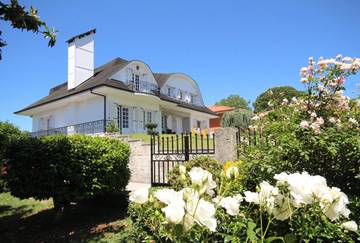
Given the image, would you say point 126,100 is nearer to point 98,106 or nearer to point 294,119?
point 98,106

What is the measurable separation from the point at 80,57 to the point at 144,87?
5967mm

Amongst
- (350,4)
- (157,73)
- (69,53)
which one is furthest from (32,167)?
(157,73)

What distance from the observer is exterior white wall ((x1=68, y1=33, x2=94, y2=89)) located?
23172 millimetres

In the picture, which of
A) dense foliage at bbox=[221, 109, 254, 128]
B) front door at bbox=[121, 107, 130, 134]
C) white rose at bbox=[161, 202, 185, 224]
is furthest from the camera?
dense foliage at bbox=[221, 109, 254, 128]

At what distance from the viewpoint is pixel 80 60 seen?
2347cm

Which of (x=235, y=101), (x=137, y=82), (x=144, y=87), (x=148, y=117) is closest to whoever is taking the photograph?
Answer: (x=137, y=82)

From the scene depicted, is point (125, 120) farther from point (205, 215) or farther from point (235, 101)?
point (235, 101)

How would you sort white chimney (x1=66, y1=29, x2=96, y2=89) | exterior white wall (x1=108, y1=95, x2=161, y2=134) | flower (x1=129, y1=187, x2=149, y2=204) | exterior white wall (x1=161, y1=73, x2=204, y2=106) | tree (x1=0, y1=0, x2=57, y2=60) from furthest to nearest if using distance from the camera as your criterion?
exterior white wall (x1=161, y1=73, x2=204, y2=106) → white chimney (x1=66, y1=29, x2=96, y2=89) → exterior white wall (x1=108, y1=95, x2=161, y2=134) → tree (x1=0, y1=0, x2=57, y2=60) → flower (x1=129, y1=187, x2=149, y2=204)

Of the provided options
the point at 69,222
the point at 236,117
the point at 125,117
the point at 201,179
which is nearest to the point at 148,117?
the point at 125,117

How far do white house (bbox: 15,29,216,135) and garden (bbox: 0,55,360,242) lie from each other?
12.5 metres

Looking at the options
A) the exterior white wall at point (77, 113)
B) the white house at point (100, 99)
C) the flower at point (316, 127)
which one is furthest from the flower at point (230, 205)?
the exterior white wall at point (77, 113)

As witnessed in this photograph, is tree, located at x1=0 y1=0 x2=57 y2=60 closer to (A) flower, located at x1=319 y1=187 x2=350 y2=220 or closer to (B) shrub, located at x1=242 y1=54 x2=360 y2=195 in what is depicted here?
(B) shrub, located at x1=242 y1=54 x2=360 y2=195

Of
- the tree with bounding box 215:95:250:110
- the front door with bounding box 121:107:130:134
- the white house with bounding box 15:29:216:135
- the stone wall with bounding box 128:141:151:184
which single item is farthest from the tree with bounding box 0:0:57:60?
the tree with bounding box 215:95:250:110

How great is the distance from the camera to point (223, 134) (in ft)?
27.1
